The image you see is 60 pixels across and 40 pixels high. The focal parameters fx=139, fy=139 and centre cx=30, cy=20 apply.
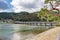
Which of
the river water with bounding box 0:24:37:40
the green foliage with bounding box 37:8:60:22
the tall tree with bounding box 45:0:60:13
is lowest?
the river water with bounding box 0:24:37:40

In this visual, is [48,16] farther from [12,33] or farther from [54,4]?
[12,33]

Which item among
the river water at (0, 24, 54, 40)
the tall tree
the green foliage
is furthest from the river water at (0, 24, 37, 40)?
the tall tree

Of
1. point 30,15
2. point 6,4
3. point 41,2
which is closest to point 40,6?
point 41,2

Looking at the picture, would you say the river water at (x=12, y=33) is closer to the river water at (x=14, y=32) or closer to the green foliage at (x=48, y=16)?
the river water at (x=14, y=32)

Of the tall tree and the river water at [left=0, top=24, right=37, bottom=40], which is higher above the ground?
the tall tree

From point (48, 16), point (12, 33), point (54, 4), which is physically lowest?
point (12, 33)

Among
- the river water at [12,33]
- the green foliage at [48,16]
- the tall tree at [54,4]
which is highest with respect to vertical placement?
the tall tree at [54,4]

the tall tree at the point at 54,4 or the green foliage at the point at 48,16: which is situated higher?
the tall tree at the point at 54,4

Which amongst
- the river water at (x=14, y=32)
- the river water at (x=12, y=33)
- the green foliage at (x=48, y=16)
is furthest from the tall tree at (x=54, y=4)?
the river water at (x=12, y=33)

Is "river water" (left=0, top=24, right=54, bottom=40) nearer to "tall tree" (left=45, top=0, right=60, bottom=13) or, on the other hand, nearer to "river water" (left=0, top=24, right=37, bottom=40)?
"river water" (left=0, top=24, right=37, bottom=40)

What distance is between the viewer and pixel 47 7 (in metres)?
2.90

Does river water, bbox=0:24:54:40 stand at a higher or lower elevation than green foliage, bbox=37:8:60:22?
lower

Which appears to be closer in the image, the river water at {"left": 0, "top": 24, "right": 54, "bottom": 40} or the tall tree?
the river water at {"left": 0, "top": 24, "right": 54, "bottom": 40}

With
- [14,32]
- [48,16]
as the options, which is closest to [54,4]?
[48,16]
